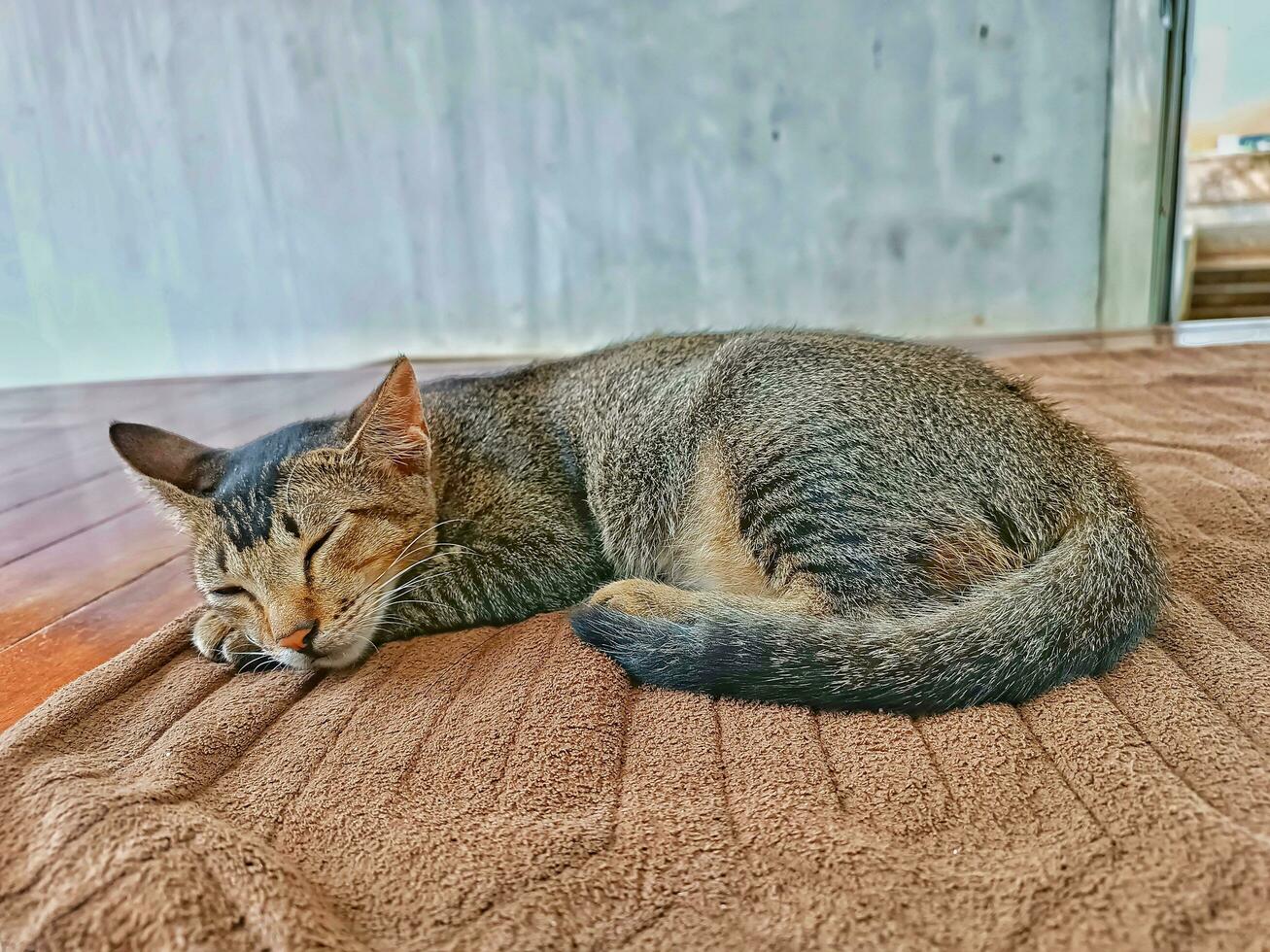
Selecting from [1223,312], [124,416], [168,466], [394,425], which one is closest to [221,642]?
[168,466]

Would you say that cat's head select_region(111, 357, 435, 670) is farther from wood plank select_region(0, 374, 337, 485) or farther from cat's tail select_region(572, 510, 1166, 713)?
wood plank select_region(0, 374, 337, 485)

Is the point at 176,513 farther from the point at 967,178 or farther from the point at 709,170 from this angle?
the point at 967,178

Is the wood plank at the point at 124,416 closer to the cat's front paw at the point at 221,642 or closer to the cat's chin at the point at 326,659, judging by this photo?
the cat's front paw at the point at 221,642

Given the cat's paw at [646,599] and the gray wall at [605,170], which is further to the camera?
the gray wall at [605,170]

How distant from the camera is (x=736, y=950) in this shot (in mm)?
800

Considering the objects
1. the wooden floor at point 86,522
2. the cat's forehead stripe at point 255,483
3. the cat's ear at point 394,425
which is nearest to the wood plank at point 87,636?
the wooden floor at point 86,522

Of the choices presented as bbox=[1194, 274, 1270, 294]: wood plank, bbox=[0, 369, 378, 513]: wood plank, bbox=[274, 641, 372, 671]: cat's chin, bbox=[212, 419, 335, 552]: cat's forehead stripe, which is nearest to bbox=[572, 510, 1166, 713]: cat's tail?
bbox=[274, 641, 372, 671]: cat's chin

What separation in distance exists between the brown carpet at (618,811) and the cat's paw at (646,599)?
120 mm

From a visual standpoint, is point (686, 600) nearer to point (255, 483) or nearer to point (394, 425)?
point (394, 425)

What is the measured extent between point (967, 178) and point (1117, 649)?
11.7 ft

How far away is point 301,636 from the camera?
4.51 ft

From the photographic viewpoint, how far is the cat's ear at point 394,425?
152cm

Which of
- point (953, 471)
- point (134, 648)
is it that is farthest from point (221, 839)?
point (953, 471)

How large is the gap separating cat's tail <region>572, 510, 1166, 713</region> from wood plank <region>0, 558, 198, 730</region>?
3.26 feet
